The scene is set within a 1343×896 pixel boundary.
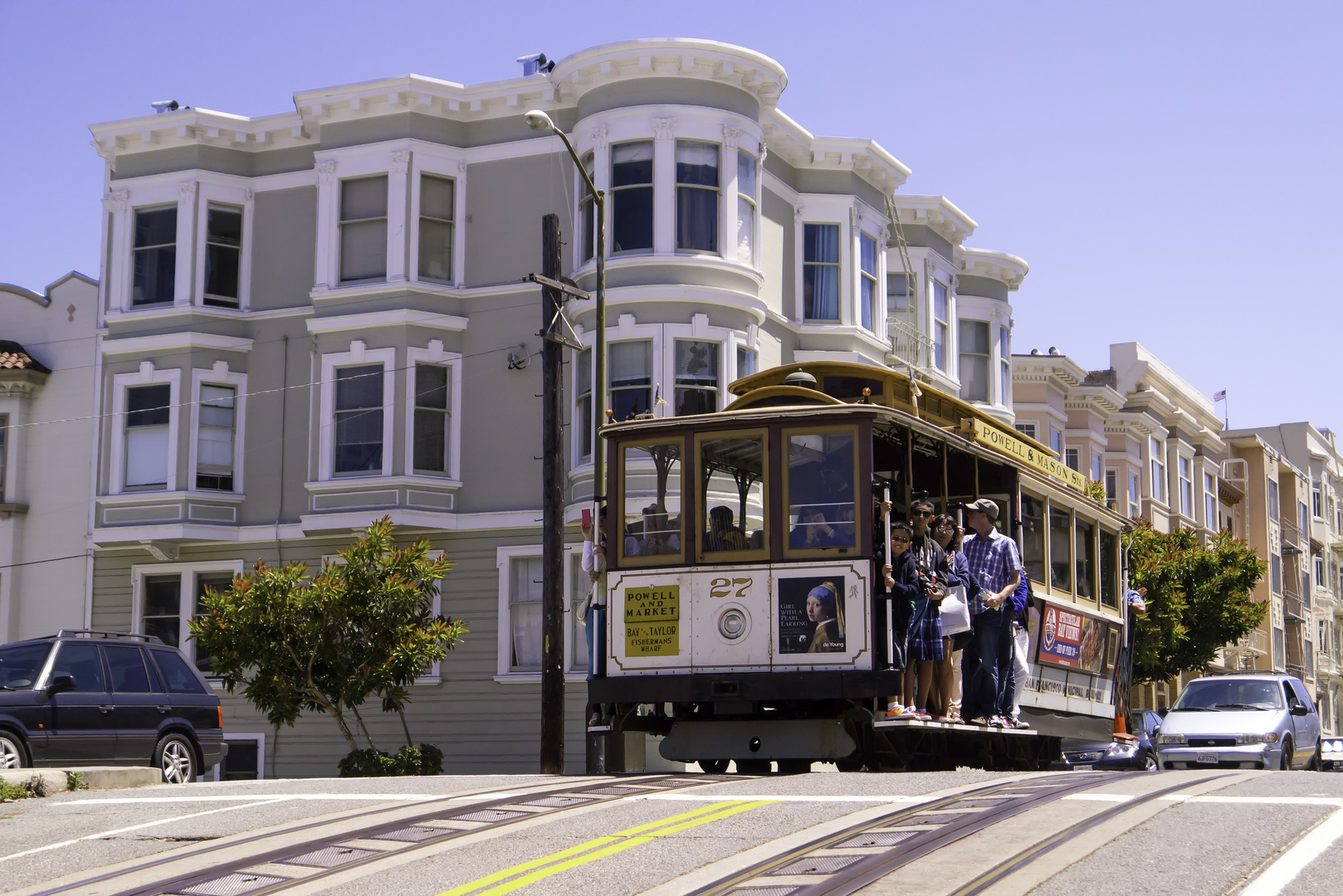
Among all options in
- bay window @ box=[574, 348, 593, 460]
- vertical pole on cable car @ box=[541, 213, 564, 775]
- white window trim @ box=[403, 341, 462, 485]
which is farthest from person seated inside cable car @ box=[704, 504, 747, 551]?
white window trim @ box=[403, 341, 462, 485]

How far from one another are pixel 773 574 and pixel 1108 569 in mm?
7009

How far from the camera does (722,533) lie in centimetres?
1446

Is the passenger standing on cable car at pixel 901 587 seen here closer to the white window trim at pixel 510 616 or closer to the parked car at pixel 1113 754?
the parked car at pixel 1113 754

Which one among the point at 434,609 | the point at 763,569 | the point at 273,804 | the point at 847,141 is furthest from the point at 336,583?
the point at 847,141

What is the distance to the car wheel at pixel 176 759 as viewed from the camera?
16.3m

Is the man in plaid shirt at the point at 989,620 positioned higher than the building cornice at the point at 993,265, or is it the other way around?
the building cornice at the point at 993,265

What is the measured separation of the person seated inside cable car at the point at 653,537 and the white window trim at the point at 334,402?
1288 centimetres

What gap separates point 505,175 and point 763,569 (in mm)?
15605

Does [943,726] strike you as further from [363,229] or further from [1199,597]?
[1199,597]

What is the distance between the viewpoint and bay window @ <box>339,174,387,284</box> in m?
28.1

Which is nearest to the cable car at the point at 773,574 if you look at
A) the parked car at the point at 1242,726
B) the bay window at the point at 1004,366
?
the parked car at the point at 1242,726

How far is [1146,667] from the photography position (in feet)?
125

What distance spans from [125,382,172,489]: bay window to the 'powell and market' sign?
1646cm

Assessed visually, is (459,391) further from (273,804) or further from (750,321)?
(273,804)
